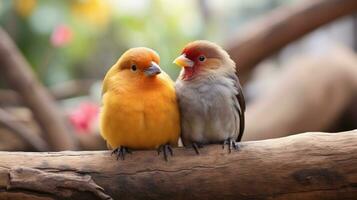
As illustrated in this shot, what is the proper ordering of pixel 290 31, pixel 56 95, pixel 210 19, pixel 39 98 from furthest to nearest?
pixel 210 19 < pixel 56 95 < pixel 290 31 < pixel 39 98

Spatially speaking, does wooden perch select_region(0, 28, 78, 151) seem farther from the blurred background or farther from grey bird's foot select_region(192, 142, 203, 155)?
grey bird's foot select_region(192, 142, 203, 155)

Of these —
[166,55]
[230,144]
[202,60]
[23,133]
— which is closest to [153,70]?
[202,60]

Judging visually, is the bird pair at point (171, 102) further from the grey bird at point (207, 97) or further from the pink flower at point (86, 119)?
the pink flower at point (86, 119)

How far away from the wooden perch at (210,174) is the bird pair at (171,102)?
0.07m

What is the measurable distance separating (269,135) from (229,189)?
75.8 inches

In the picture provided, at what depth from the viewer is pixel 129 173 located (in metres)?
1.96

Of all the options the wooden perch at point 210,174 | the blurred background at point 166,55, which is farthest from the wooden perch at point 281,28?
the wooden perch at point 210,174

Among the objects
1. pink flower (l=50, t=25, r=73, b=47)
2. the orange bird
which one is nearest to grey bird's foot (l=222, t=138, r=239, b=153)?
the orange bird

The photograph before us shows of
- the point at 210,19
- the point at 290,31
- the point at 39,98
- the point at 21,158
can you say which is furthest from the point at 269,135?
the point at 21,158

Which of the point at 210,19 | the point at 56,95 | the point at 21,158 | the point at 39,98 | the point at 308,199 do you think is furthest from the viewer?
the point at 210,19

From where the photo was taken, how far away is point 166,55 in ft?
15.7

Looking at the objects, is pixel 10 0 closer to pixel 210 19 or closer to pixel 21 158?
pixel 210 19

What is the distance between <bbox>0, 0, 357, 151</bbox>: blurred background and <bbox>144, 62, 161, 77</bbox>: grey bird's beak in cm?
136

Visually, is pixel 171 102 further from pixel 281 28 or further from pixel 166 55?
pixel 166 55
